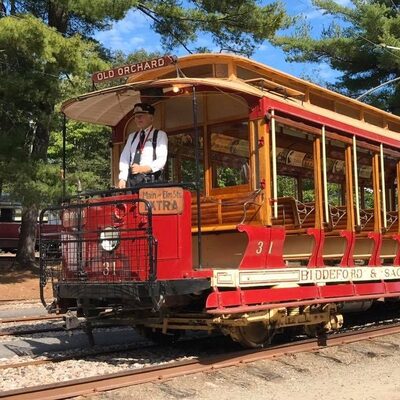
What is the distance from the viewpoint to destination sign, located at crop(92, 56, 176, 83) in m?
7.56

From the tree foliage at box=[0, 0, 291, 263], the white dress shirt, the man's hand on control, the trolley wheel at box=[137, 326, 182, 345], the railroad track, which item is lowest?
the railroad track

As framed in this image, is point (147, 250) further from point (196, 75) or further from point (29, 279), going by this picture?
point (29, 279)

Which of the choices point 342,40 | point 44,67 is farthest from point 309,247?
point 342,40

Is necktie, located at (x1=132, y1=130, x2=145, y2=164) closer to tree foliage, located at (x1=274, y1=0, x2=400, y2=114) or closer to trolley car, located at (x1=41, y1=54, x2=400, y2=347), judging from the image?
trolley car, located at (x1=41, y1=54, x2=400, y2=347)

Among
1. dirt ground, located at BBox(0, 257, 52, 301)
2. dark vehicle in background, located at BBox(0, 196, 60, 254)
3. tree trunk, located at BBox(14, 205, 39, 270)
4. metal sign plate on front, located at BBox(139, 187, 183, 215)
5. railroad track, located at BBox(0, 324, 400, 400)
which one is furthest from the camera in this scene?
dark vehicle in background, located at BBox(0, 196, 60, 254)

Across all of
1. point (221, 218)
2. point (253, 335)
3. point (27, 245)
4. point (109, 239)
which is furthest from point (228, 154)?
point (27, 245)

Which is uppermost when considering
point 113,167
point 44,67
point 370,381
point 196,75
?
point 44,67

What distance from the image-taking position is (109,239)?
743 centimetres

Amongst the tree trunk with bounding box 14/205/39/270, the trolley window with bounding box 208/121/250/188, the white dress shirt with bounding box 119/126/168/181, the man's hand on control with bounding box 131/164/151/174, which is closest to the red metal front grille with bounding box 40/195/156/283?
the man's hand on control with bounding box 131/164/151/174

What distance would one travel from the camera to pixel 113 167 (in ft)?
31.4

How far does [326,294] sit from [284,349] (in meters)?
1.06

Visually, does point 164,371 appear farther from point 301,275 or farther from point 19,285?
point 19,285

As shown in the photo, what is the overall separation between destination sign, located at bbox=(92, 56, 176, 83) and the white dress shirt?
2.39 ft

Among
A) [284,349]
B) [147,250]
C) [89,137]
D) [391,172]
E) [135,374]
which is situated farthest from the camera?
[89,137]
